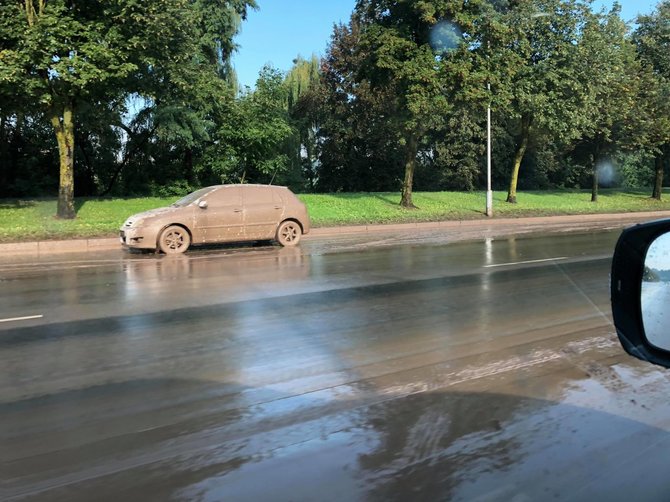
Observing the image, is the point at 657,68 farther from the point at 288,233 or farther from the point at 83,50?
the point at 83,50

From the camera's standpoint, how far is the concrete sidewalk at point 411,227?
15156 millimetres

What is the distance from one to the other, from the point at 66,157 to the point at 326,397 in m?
16.8

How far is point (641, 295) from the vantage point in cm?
222

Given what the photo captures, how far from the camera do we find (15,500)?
10.3 ft

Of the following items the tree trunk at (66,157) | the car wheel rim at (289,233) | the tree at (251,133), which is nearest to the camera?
the car wheel rim at (289,233)

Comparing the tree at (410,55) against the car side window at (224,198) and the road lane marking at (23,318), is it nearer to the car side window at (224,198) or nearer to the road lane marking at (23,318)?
the car side window at (224,198)

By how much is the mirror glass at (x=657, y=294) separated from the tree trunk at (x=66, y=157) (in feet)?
62.8

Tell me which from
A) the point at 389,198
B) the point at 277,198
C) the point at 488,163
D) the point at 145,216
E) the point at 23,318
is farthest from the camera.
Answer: the point at 389,198

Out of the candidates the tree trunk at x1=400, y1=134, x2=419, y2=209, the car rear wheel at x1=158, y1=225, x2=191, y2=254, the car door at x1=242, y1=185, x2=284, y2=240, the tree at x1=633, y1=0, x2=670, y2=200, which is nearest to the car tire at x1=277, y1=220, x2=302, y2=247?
the car door at x1=242, y1=185, x2=284, y2=240

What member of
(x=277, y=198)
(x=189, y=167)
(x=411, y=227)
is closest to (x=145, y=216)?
(x=277, y=198)

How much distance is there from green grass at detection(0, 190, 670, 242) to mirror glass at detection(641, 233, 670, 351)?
16275 millimetres

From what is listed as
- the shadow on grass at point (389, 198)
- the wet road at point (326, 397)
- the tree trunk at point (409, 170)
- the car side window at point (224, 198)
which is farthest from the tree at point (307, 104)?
the wet road at point (326, 397)

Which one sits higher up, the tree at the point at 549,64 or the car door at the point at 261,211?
the tree at the point at 549,64

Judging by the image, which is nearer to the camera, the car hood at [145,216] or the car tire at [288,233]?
the car hood at [145,216]
